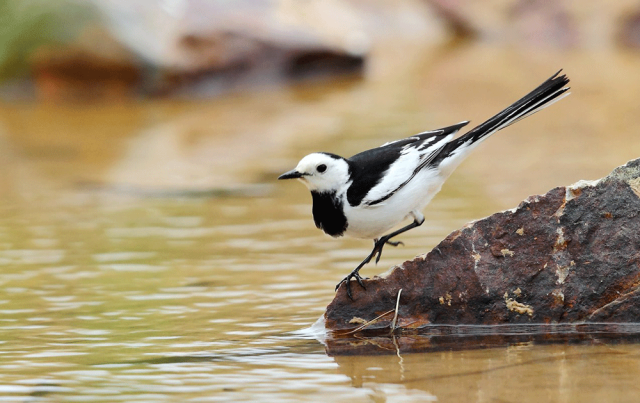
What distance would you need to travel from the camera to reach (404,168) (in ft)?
17.3

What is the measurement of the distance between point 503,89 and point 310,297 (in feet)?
31.1

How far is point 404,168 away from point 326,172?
0.41m

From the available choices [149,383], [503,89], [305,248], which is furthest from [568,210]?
[503,89]

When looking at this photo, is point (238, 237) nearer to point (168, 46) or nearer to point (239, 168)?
point (239, 168)

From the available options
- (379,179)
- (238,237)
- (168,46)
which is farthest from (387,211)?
(168,46)

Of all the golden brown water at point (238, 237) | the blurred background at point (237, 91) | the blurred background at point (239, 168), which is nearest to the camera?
the golden brown water at point (238, 237)

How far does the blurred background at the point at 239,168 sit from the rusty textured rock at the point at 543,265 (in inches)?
15.4

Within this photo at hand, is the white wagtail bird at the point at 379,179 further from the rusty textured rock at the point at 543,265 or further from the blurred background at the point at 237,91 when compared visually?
the blurred background at the point at 237,91

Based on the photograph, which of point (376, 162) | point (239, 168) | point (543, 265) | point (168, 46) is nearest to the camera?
point (543, 265)

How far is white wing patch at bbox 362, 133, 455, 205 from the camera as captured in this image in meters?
5.14

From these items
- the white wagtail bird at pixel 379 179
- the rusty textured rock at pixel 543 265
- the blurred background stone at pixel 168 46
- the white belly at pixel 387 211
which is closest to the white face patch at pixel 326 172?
the white wagtail bird at pixel 379 179

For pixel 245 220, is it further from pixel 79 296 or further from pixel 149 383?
pixel 149 383

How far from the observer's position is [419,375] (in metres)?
4.34

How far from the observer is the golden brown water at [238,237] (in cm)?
435
